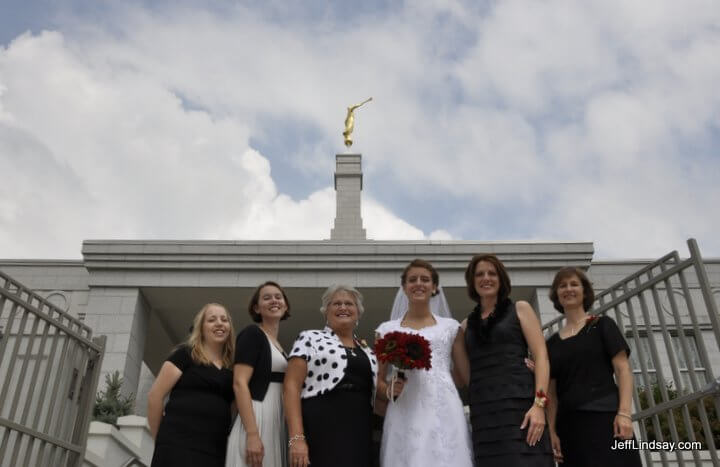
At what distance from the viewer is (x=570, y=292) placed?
4.09 m

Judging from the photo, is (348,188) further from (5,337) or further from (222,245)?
(5,337)

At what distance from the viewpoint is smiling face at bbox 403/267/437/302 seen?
12.8 ft

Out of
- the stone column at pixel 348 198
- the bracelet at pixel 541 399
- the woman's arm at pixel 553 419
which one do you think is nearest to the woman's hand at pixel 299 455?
the bracelet at pixel 541 399

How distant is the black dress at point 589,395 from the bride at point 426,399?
64cm

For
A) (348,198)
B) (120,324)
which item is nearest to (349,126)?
(348,198)

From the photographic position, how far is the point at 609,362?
381 centimetres

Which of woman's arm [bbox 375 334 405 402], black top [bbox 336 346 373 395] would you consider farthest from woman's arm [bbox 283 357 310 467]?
woman's arm [bbox 375 334 405 402]

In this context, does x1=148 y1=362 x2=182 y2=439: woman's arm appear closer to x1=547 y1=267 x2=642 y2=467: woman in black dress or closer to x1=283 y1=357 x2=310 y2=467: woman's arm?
x1=283 y1=357 x2=310 y2=467: woman's arm

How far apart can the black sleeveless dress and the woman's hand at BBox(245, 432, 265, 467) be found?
1.24 meters

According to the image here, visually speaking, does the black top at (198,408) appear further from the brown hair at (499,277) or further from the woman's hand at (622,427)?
the woman's hand at (622,427)

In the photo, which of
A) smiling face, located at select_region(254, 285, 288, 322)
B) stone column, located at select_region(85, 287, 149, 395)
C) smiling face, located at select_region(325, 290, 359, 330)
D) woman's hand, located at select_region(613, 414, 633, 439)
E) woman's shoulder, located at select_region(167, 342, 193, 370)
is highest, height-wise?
stone column, located at select_region(85, 287, 149, 395)

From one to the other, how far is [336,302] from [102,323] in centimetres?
895

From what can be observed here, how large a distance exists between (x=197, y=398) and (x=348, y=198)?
16204mm

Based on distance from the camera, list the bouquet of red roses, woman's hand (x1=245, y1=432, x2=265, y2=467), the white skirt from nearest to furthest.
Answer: the bouquet of red roses → woman's hand (x1=245, y1=432, x2=265, y2=467) → the white skirt
